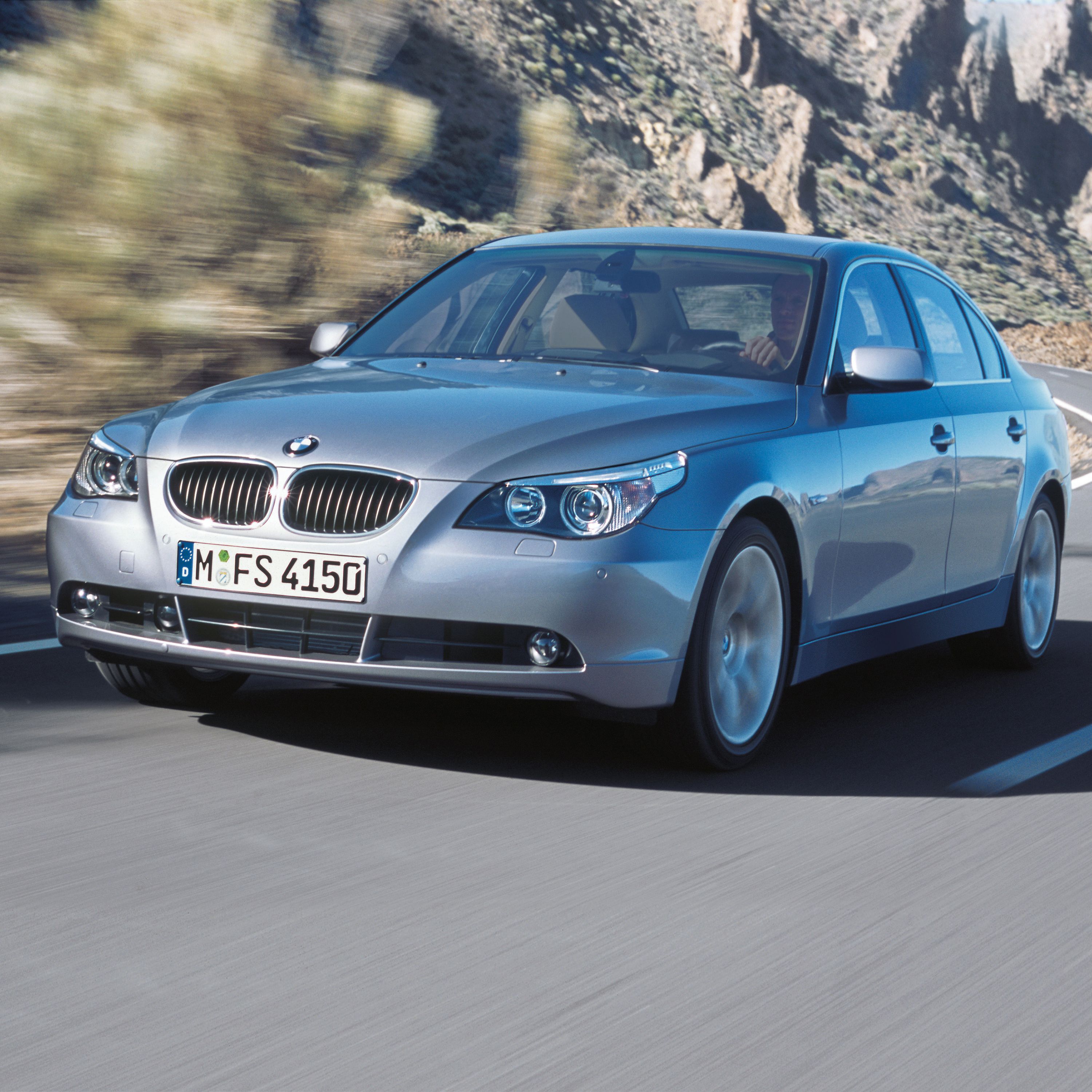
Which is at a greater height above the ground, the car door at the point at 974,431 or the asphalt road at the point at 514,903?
the car door at the point at 974,431

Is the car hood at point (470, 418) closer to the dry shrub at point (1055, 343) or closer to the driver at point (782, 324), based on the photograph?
the driver at point (782, 324)

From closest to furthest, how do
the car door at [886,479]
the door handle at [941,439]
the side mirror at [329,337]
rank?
1. the car door at [886,479]
2. the door handle at [941,439]
3. the side mirror at [329,337]

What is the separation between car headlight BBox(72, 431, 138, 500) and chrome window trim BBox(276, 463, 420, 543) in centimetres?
57

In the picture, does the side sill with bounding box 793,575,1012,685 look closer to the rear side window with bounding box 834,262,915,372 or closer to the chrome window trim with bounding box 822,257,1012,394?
the chrome window trim with bounding box 822,257,1012,394

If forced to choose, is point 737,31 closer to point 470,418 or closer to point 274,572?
point 470,418

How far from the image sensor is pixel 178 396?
1470 cm

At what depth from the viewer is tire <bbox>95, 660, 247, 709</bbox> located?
5961 mm

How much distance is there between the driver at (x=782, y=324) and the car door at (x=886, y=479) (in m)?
0.15

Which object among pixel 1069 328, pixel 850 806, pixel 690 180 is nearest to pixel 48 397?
pixel 850 806

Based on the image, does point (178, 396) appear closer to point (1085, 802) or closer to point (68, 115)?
point (68, 115)

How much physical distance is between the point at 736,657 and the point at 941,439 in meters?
1.59

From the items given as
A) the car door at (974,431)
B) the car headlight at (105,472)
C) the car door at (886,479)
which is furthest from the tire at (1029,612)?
the car headlight at (105,472)

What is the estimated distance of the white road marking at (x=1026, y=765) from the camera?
5461 millimetres

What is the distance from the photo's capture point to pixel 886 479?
6.23m
